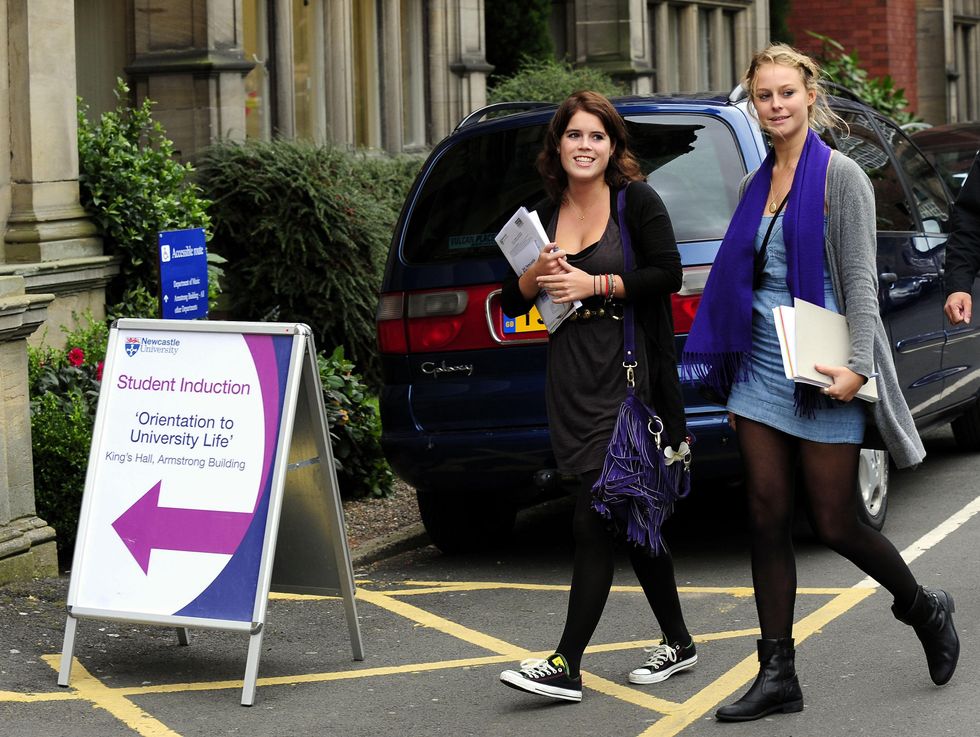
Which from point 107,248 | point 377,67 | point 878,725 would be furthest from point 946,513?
point 377,67

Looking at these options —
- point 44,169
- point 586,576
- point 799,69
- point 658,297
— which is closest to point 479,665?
point 586,576

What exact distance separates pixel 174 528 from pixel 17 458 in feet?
5.30

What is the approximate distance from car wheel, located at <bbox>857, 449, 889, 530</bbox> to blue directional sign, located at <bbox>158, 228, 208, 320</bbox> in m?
3.20

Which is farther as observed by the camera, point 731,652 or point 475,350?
point 475,350

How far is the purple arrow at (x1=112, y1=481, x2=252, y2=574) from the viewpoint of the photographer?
5.63 metres

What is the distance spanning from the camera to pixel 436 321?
716 centimetres

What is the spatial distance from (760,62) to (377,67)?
9.82 m

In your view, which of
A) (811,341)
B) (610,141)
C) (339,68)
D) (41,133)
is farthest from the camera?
(339,68)

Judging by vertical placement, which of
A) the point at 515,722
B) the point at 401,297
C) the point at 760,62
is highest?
the point at 760,62

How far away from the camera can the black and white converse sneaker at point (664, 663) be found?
5.48 m

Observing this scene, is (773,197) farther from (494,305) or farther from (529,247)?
(494,305)

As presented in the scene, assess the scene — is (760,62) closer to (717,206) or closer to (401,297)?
(717,206)

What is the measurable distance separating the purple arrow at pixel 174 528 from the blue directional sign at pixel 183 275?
7.89 ft

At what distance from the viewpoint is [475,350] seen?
7051 mm
